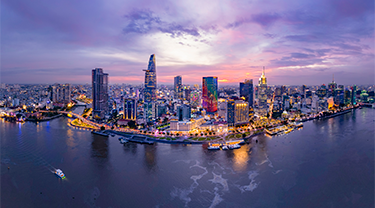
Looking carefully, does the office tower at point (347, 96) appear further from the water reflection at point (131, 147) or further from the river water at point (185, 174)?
the water reflection at point (131, 147)

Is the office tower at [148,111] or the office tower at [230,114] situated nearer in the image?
the office tower at [230,114]

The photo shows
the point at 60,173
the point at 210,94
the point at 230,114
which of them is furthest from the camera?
the point at 210,94

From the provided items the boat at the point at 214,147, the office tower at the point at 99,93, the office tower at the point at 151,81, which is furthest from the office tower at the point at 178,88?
the boat at the point at 214,147

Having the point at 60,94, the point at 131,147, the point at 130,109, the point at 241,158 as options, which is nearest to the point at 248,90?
the point at 130,109

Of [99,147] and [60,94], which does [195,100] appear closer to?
[60,94]

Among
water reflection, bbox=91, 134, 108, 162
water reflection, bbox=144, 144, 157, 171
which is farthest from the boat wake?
water reflection, bbox=91, 134, 108, 162

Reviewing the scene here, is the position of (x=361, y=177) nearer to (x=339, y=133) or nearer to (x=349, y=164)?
(x=349, y=164)
